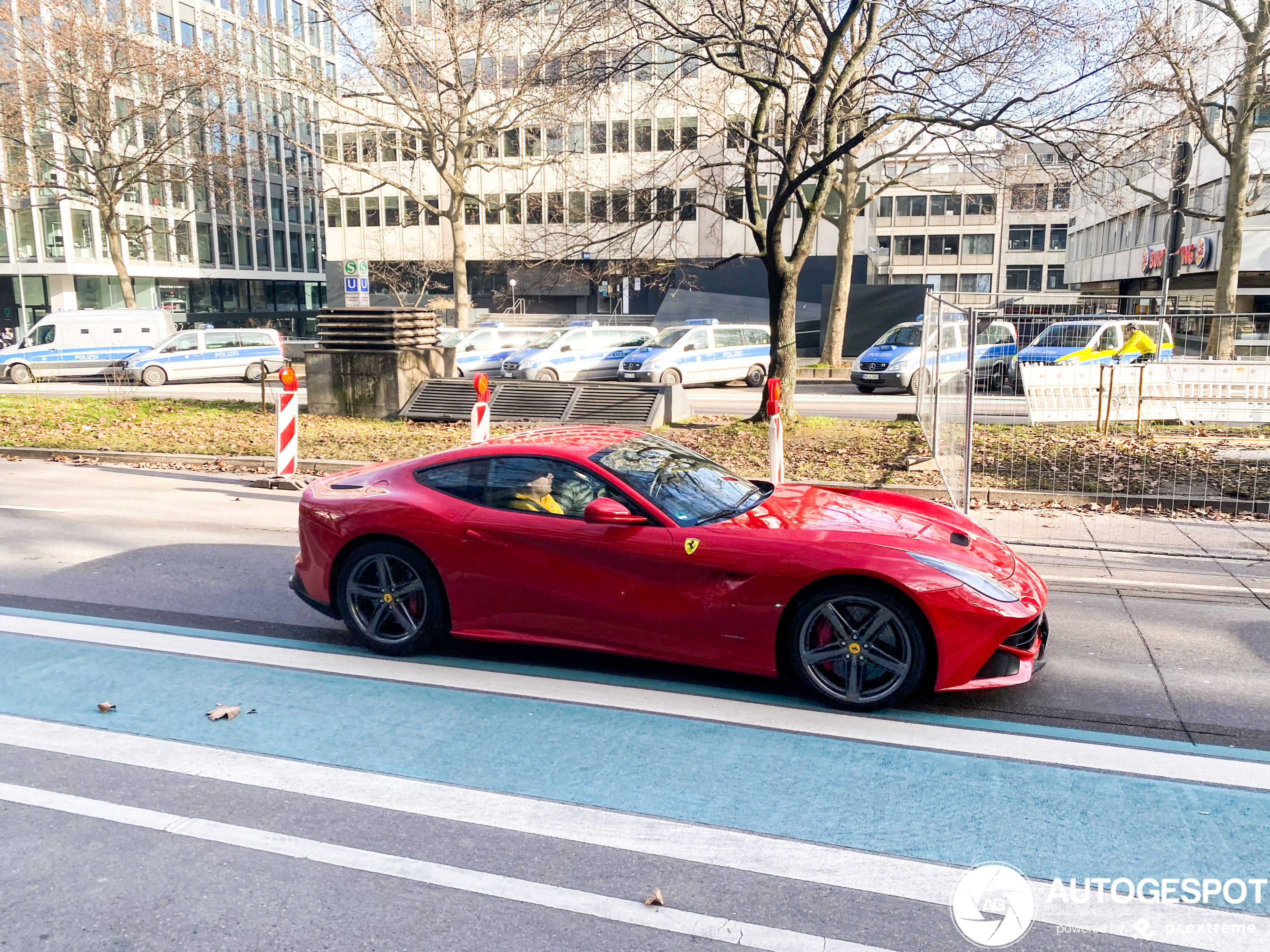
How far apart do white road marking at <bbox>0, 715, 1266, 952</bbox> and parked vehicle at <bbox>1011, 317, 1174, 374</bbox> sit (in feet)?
39.6

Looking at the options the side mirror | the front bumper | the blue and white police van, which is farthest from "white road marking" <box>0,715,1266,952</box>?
the front bumper

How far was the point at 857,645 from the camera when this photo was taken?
514 centimetres

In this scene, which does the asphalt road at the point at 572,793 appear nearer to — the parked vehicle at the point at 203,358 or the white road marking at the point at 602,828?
the white road marking at the point at 602,828

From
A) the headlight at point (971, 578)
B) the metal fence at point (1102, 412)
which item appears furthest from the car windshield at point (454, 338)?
the headlight at point (971, 578)

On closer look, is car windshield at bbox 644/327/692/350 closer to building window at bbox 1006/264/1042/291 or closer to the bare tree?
the bare tree

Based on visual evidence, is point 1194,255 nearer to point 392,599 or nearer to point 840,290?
point 840,290

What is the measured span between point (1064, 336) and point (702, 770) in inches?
572

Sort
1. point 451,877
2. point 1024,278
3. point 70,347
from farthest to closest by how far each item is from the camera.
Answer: point 1024,278 → point 70,347 → point 451,877

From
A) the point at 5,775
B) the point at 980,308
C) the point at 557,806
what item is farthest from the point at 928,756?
the point at 980,308

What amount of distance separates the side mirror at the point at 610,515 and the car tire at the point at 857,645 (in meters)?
0.98

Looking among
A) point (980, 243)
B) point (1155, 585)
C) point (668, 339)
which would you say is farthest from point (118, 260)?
point (980, 243)

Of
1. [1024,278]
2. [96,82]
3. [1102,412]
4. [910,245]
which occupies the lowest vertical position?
[1102,412]

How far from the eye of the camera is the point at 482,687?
5.61 metres

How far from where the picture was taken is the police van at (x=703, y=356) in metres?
25.7
